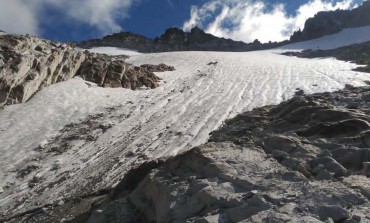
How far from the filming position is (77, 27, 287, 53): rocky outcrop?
63925 millimetres

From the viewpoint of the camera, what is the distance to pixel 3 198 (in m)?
11.3

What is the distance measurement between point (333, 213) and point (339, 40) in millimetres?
64085

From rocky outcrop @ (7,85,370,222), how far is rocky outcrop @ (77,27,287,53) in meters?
51.8

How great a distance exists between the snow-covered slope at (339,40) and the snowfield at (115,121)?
3448 centimetres

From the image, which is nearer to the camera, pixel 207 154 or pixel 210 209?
pixel 210 209

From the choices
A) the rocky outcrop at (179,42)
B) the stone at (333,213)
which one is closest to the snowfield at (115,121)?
the stone at (333,213)

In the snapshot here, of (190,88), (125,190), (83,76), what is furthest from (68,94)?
(125,190)

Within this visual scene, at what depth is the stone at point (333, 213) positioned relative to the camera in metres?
5.05

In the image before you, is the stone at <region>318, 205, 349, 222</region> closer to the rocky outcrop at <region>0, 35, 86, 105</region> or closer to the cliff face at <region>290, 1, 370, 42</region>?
the rocky outcrop at <region>0, 35, 86, 105</region>

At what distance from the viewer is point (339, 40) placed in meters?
64.2

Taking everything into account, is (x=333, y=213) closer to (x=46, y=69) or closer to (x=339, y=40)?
(x=46, y=69)

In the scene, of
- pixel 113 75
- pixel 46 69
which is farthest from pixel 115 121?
pixel 113 75

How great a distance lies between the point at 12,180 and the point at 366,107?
32.0ft

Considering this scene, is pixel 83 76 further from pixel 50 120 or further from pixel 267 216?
pixel 267 216
